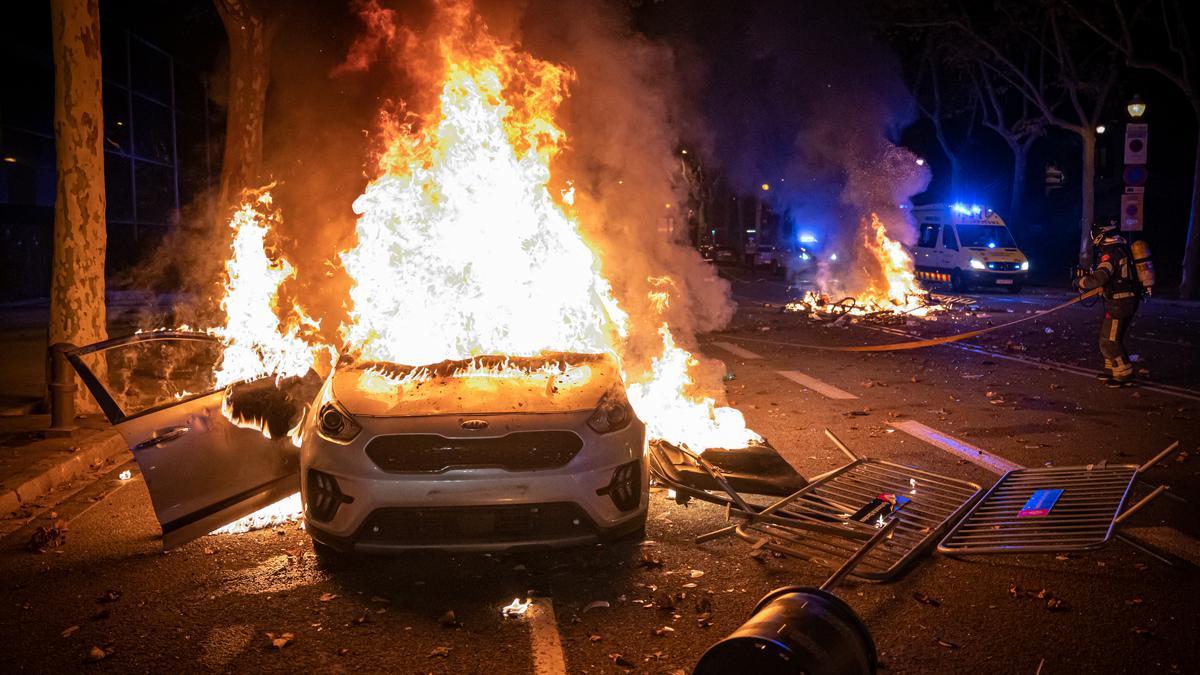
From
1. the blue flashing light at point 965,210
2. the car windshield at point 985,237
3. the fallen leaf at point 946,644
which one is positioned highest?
the blue flashing light at point 965,210

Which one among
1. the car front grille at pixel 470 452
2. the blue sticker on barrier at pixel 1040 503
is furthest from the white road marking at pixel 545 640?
the blue sticker on barrier at pixel 1040 503

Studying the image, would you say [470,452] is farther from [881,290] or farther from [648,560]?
[881,290]

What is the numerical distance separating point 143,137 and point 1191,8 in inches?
1235

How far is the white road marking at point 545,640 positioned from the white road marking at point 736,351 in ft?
34.5

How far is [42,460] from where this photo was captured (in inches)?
285

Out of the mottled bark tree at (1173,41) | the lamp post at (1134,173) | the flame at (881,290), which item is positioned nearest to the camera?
the lamp post at (1134,173)

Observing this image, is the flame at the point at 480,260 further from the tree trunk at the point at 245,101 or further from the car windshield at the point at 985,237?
the car windshield at the point at 985,237

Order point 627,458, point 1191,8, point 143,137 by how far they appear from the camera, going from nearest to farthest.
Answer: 1. point 627,458
2. point 1191,8
3. point 143,137

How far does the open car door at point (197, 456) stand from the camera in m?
4.80

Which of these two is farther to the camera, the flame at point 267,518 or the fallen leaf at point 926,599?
the flame at point 267,518

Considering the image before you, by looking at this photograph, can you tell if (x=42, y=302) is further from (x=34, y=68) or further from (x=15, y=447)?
(x=15, y=447)

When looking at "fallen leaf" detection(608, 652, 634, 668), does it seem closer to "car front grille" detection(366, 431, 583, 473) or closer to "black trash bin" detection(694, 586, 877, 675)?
"black trash bin" detection(694, 586, 877, 675)

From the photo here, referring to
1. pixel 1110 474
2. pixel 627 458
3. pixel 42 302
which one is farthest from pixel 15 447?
pixel 42 302

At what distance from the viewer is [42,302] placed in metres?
24.4
